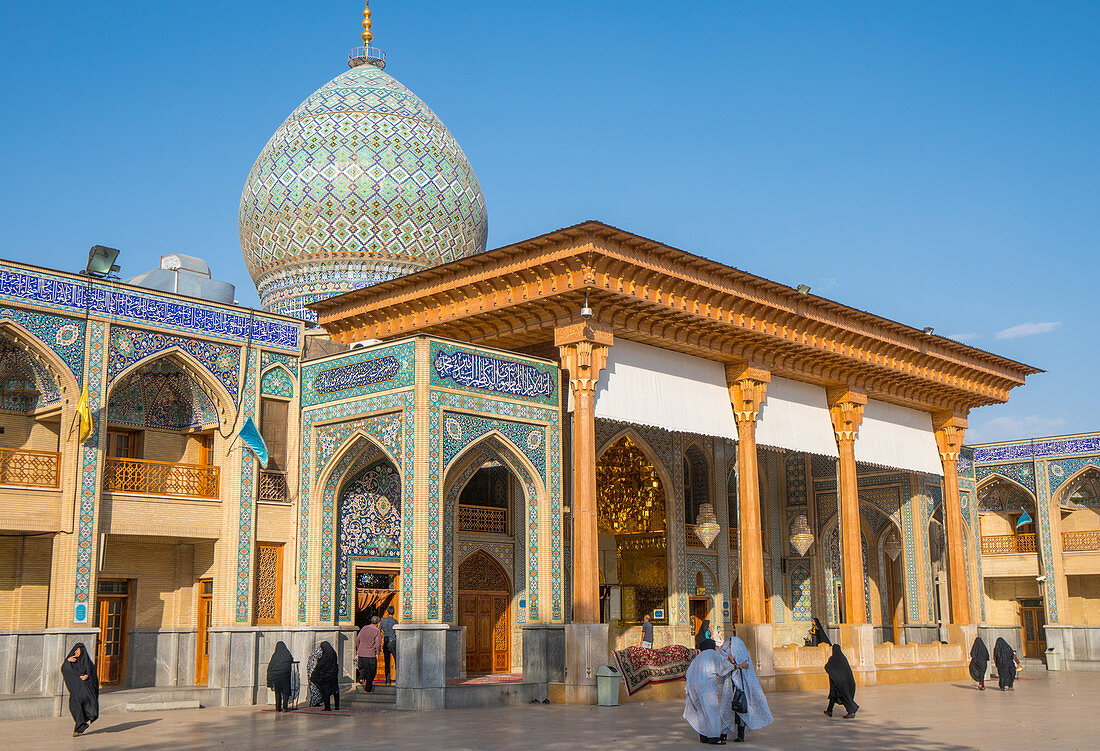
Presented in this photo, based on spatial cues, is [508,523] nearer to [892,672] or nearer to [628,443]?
[628,443]

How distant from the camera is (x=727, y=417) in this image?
18031 mm

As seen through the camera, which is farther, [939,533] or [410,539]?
[939,533]

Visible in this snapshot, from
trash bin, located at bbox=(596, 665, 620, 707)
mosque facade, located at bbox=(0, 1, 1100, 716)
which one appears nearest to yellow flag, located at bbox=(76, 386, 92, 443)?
mosque facade, located at bbox=(0, 1, 1100, 716)

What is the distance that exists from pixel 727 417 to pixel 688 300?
2.39 meters

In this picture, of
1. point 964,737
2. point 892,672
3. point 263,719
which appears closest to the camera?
point 964,737

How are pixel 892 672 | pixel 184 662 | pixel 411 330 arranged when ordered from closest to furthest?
pixel 184 662 < pixel 411 330 < pixel 892 672

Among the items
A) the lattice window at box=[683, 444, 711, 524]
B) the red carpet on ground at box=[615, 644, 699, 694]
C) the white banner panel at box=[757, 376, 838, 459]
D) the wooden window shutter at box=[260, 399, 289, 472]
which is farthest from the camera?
the lattice window at box=[683, 444, 711, 524]

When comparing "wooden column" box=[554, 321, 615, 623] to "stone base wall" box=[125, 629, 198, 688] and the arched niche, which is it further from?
"stone base wall" box=[125, 629, 198, 688]

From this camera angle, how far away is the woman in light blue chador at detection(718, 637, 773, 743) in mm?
10422

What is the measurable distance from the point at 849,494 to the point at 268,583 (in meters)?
10.0

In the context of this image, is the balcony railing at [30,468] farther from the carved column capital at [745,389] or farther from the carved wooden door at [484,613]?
the carved column capital at [745,389]

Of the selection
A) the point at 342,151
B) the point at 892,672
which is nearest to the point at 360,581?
the point at 342,151

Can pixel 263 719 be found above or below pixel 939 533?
below

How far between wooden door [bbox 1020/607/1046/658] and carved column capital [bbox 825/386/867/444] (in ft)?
39.8
